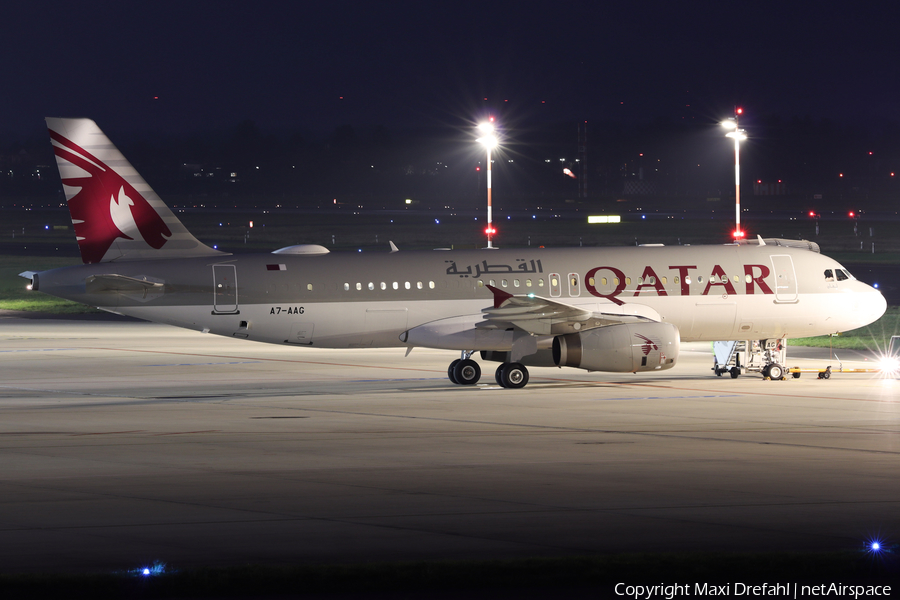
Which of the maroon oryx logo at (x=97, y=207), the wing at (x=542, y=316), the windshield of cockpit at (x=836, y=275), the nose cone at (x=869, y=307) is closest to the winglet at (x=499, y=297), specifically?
the wing at (x=542, y=316)

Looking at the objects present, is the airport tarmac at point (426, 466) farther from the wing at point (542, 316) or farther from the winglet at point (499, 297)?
the winglet at point (499, 297)

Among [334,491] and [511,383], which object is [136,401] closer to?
[511,383]

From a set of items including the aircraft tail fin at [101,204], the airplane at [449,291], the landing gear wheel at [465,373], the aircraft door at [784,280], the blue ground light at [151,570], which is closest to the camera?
the blue ground light at [151,570]

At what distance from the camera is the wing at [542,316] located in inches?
1208

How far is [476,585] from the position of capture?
11297mm

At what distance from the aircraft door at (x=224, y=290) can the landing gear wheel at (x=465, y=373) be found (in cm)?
624

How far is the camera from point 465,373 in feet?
106

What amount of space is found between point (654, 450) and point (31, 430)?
12.3 m

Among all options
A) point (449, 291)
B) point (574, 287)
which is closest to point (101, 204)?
point (449, 291)

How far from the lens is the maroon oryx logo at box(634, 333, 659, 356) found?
30.4m

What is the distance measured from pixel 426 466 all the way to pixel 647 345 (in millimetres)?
12881

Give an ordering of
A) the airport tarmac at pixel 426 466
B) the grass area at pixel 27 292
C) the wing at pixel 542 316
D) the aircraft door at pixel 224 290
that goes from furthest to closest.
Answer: the grass area at pixel 27 292, the aircraft door at pixel 224 290, the wing at pixel 542 316, the airport tarmac at pixel 426 466

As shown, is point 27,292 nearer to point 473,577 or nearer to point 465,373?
point 465,373

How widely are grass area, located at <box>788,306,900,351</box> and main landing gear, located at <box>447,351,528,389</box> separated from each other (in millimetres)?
15745
